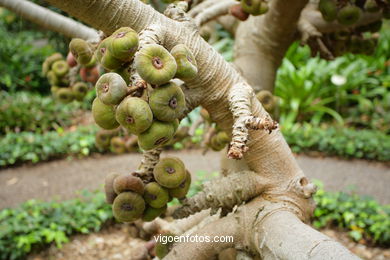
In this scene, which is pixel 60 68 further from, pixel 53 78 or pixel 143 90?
pixel 143 90

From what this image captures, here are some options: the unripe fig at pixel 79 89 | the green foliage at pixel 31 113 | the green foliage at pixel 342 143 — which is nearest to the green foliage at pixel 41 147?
the green foliage at pixel 31 113

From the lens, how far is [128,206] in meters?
1.28

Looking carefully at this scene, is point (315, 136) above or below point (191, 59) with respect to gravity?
below

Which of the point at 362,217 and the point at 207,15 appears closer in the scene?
the point at 207,15

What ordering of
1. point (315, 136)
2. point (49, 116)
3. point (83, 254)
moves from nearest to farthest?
1. point (83, 254)
2. point (315, 136)
3. point (49, 116)

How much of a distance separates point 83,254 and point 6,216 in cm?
102

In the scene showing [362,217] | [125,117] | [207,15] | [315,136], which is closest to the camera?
[125,117]

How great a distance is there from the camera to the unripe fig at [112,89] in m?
0.83

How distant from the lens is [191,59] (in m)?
0.96

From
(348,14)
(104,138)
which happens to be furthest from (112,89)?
(348,14)

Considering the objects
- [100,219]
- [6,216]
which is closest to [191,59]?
[100,219]

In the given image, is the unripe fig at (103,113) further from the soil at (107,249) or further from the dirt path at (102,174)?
the dirt path at (102,174)

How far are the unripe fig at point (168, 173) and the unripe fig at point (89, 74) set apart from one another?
0.66 meters

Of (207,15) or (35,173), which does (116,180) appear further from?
(35,173)
